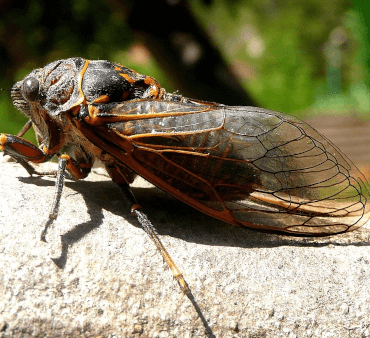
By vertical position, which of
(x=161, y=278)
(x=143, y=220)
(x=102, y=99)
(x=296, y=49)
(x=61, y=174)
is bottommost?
(x=161, y=278)

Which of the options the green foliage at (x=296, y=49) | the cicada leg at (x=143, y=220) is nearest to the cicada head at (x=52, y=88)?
the cicada leg at (x=143, y=220)

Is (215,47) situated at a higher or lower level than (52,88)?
higher

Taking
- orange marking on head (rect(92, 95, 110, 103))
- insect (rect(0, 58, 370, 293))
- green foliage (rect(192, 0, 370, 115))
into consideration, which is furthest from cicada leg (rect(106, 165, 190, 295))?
green foliage (rect(192, 0, 370, 115))

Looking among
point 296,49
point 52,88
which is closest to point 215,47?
point 296,49

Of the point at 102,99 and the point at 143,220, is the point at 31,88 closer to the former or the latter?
the point at 102,99

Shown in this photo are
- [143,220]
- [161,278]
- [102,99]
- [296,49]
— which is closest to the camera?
[161,278]

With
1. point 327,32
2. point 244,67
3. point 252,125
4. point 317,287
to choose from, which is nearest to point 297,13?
point 327,32
